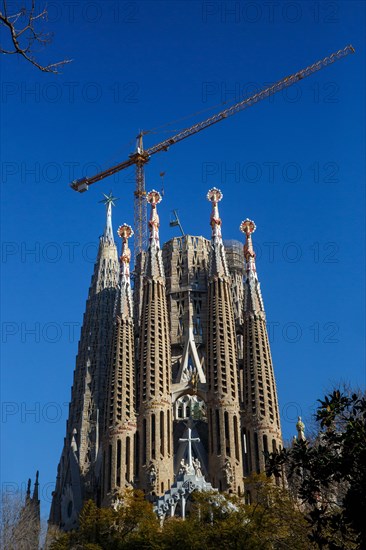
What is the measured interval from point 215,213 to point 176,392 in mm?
13540

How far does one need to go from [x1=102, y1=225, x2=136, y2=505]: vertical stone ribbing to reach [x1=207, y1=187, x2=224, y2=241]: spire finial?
25.7ft

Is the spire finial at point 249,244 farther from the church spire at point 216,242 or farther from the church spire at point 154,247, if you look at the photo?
the church spire at point 154,247

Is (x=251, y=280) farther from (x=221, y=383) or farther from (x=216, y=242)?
(x=221, y=383)

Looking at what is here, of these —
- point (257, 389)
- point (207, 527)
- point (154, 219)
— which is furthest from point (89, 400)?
point (207, 527)

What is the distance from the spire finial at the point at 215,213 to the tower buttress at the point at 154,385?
420cm

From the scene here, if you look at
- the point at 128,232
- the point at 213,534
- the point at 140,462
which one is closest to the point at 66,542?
the point at 213,534

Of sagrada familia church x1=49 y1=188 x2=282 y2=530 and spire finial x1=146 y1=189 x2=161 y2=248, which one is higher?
spire finial x1=146 y1=189 x2=161 y2=248

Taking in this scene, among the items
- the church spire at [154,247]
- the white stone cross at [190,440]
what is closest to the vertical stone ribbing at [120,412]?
the church spire at [154,247]

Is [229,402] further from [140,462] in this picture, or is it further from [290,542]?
[290,542]

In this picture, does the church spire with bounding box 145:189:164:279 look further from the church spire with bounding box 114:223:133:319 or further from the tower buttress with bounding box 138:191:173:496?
the church spire with bounding box 114:223:133:319

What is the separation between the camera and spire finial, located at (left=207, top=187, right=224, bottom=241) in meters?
59.5

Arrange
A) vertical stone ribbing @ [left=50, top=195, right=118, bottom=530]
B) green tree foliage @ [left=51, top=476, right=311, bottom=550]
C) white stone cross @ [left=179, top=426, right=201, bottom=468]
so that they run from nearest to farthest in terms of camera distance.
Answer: green tree foliage @ [left=51, top=476, right=311, bottom=550]
white stone cross @ [left=179, top=426, right=201, bottom=468]
vertical stone ribbing @ [left=50, top=195, right=118, bottom=530]

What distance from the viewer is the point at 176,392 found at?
55.3 m

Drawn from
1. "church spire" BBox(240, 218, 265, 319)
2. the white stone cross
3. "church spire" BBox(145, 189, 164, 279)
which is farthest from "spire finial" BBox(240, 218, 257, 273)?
the white stone cross
